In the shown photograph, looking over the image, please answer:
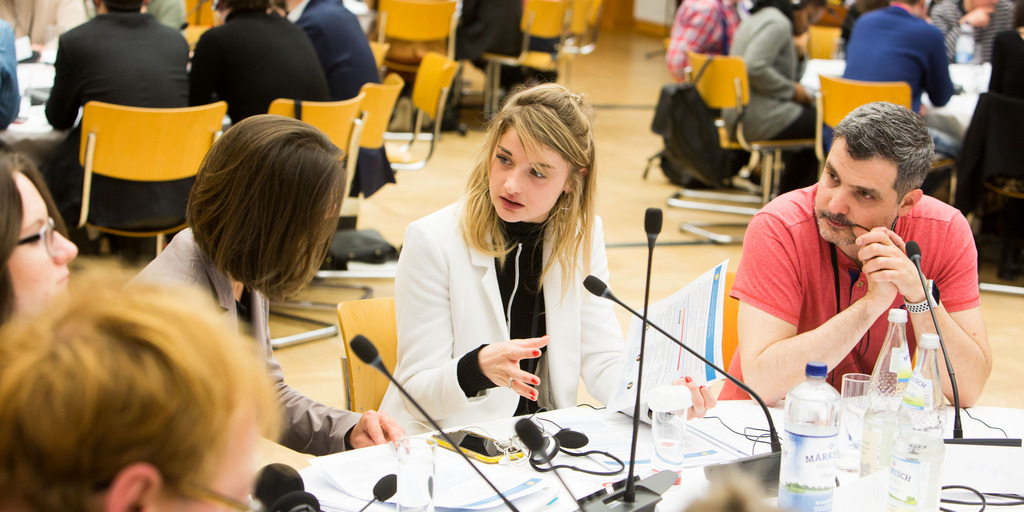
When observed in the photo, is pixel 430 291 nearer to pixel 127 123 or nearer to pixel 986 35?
pixel 127 123

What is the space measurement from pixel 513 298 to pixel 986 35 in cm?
513

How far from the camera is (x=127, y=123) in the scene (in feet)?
10.4

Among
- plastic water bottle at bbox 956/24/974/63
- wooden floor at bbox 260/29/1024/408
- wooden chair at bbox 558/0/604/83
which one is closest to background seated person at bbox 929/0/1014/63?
plastic water bottle at bbox 956/24/974/63

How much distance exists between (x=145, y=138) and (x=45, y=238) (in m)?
2.07

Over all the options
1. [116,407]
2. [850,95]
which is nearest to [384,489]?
[116,407]

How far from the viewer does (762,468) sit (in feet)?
4.89

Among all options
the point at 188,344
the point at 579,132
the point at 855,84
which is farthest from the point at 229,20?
the point at 188,344

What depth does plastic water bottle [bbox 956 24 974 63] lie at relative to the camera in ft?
19.1

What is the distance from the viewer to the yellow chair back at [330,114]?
349cm

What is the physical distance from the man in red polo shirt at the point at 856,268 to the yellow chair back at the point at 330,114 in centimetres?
194

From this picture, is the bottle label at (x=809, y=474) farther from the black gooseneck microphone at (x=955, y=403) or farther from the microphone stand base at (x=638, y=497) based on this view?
the black gooseneck microphone at (x=955, y=403)

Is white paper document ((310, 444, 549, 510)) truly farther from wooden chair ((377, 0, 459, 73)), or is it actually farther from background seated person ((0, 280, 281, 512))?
wooden chair ((377, 0, 459, 73))

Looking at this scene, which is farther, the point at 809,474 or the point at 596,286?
the point at 596,286

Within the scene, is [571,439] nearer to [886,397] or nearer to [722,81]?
[886,397]
